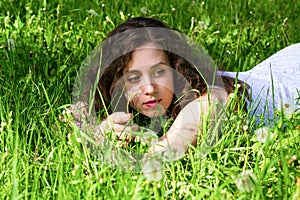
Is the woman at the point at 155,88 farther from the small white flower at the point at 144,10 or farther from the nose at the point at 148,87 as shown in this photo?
the small white flower at the point at 144,10

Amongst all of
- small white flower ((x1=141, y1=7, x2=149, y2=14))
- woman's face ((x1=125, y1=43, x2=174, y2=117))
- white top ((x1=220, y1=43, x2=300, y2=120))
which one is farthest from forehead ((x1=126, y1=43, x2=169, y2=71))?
small white flower ((x1=141, y1=7, x2=149, y2=14))

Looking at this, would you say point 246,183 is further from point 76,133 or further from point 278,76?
point 278,76

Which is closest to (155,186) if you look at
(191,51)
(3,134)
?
(3,134)

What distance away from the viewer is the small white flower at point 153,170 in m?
1.46

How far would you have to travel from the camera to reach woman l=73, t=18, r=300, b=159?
1.89m

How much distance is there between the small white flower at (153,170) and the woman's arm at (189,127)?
10 cm

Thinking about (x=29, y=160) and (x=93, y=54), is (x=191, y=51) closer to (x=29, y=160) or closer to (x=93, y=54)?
(x=93, y=54)

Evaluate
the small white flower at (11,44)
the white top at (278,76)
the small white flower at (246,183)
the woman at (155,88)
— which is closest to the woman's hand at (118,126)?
the woman at (155,88)

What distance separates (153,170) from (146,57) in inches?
28.5

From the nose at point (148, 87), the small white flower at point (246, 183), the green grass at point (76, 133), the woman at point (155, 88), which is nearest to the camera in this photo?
the small white flower at point (246, 183)

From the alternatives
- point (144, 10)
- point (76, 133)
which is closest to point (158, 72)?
point (76, 133)

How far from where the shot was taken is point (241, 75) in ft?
8.45

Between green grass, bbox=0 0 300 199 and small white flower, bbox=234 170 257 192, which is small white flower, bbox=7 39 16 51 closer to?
green grass, bbox=0 0 300 199

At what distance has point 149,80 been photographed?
2.06 meters
